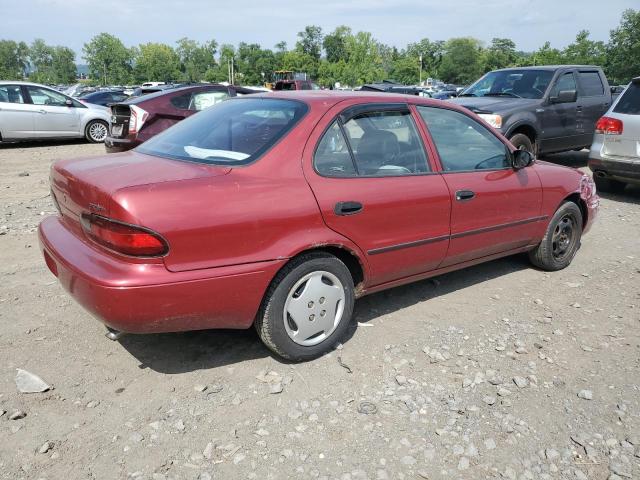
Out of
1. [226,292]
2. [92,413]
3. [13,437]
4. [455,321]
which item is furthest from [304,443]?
[455,321]

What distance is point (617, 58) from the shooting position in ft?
186

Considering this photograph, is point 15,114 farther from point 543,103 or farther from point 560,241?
point 560,241

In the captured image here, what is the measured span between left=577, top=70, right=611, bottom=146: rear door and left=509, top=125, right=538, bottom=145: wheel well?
1.29 metres

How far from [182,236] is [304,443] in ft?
3.82

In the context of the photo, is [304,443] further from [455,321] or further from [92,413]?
[455,321]

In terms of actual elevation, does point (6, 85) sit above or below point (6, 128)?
above

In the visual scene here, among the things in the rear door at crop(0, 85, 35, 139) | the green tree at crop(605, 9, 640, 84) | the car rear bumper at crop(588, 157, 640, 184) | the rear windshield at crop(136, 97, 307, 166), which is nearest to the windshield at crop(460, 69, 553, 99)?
the car rear bumper at crop(588, 157, 640, 184)

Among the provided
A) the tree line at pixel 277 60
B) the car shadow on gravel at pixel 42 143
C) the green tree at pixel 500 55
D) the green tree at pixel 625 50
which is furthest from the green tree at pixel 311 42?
the car shadow on gravel at pixel 42 143

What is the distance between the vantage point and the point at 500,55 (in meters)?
112

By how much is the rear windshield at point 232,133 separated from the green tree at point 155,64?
116819 millimetres

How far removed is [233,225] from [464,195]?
1831mm

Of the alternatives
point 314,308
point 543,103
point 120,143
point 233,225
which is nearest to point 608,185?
point 543,103

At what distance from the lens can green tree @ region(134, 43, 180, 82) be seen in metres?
115

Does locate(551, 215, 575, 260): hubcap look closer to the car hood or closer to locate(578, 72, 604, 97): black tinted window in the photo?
the car hood
